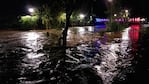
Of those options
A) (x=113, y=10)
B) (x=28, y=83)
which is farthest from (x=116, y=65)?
(x=113, y=10)

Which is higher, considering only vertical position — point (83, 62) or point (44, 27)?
point (44, 27)

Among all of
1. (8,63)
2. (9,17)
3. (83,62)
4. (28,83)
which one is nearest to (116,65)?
(83,62)

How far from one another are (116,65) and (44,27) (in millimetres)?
30993

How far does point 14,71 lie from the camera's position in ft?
34.6

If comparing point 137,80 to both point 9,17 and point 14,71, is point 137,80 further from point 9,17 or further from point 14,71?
point 9,17

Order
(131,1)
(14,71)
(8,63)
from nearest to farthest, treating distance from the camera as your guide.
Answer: (14,71), (8,63), (131,1)

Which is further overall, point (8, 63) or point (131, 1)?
point (131, 1)

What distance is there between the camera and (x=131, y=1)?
2520 inches

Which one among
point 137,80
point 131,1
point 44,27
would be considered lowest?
point 137,80

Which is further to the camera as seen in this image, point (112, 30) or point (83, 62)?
point (112, 30)

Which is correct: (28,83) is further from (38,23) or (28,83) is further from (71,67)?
(38,23)

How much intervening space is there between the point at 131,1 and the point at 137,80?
Answer: 58.6 m

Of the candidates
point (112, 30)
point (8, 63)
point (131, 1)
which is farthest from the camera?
point (131, 1)

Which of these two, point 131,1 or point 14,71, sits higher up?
point 131,1
